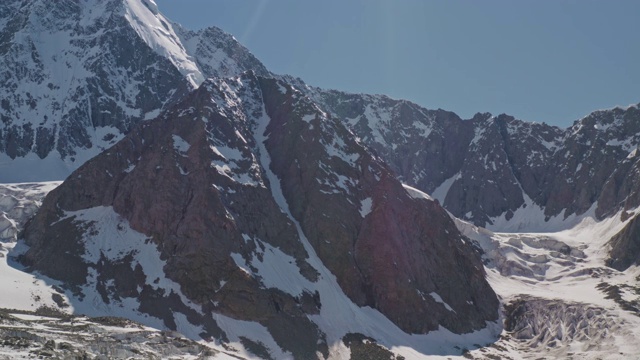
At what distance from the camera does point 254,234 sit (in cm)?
13888

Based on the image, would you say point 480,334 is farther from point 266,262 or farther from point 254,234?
point 254,234

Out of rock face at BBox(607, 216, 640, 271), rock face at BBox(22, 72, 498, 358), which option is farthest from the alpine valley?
rock face at BBox(607, 216, 640, 271)

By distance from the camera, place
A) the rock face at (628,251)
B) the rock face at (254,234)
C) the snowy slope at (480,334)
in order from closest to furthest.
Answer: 1. the snowy slope at (480,334)
2. the rock face at (254,234)
3. the rock face at (628,251)

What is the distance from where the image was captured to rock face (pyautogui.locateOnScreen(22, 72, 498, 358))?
4801 inches

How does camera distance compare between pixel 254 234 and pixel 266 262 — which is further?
pixel 254 234

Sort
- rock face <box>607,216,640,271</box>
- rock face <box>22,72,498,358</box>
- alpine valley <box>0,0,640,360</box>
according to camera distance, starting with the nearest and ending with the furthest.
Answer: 1. alpine valley <box>0,0,640,360</box>
2. rock face <box>22,72,498,358</box>
3. rock face <box>607,216,640,271</box>

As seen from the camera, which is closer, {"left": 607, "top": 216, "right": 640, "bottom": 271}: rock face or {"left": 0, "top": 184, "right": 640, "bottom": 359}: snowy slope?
{"left": 0, "top": 184, "right": 640, "bottom": 359}: snowy slope

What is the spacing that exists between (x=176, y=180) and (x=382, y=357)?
54.2 metres

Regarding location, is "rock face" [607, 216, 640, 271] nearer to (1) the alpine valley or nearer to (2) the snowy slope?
(1) the alpine valley

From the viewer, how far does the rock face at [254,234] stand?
122m

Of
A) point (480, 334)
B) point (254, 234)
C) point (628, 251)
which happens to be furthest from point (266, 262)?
point (628, 251)

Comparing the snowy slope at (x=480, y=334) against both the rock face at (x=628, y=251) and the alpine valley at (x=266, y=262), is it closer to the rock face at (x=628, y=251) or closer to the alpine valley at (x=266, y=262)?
the alpine valley at (x=266, y=262)

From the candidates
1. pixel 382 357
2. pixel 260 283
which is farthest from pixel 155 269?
pixel 382 357

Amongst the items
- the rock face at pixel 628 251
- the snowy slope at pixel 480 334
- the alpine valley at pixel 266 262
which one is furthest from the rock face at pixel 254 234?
the rock face at pixel 628 251
